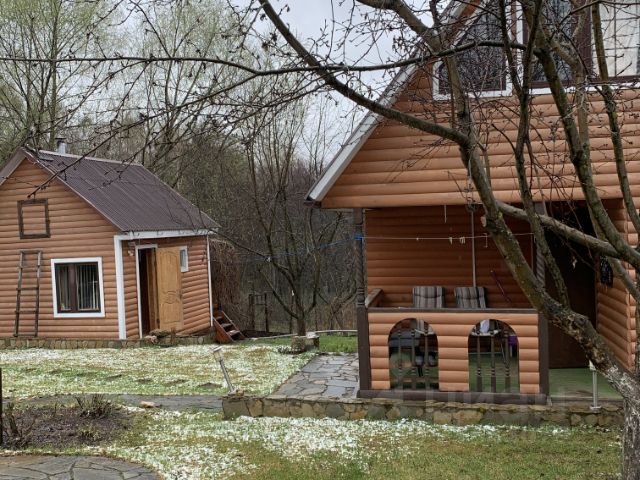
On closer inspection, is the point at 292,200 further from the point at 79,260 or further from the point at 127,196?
the point at 79,260

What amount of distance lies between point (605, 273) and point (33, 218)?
1318cm

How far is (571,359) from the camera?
9.66 meters

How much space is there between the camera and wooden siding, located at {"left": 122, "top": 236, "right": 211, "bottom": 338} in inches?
619

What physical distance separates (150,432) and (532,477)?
165 inches

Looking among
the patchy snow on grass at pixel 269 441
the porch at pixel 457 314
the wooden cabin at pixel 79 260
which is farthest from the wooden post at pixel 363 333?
the wooden cabin at pixel 79 260

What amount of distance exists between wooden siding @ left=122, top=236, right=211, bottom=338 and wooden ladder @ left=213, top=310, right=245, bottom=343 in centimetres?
47

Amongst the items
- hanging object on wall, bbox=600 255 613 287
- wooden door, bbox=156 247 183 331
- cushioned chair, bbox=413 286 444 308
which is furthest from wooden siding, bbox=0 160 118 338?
hanging object on wall, bbox=600 255 613 287

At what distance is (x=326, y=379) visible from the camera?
31.8ft

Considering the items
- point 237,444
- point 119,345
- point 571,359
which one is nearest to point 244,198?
point 119,345

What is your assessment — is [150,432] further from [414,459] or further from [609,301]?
[609,301]

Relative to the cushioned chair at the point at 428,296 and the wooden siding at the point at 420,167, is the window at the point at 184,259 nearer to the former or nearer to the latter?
the cushioned chair at the point at 428,296

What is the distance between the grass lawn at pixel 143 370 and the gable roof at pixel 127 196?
322cm

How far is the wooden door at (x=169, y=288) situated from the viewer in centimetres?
1666

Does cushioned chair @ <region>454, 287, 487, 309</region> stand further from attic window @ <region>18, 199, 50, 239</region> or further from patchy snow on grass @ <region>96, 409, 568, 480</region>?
attic window @ <region>18, 199, 50, 239</region>
